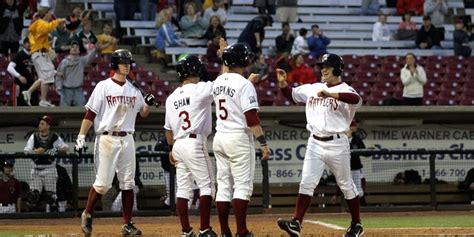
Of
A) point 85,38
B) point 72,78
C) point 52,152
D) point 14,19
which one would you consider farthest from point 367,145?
point 14,19

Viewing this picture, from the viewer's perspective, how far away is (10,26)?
67.0 feet

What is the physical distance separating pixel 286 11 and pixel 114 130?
1133cm

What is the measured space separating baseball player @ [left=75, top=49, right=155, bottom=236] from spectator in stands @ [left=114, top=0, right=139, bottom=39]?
30.6 feet

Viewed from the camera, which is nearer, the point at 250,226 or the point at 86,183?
the point at 250,226

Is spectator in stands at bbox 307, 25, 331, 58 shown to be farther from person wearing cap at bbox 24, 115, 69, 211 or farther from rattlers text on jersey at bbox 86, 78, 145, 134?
rattlers text on jersey at bbox 86, 78, 145, 134

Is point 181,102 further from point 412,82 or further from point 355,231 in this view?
point 412,82

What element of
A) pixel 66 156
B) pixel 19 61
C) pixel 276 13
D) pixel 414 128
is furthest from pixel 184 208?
pixel 276 13

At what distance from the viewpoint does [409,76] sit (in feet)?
66.9

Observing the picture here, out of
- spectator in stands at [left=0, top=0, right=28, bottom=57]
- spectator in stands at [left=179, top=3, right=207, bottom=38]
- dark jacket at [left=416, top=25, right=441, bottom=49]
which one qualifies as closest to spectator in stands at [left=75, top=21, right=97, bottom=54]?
A: spectator in stands at [left=0, top=0, right=28, bottom=57]

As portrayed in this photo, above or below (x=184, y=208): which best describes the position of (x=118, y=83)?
above

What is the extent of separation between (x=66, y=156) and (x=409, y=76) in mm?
6793

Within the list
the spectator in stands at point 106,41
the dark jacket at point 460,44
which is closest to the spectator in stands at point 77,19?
the spectator in stands at point 106,41

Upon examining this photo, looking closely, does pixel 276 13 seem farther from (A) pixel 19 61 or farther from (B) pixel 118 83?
(B) pixel 118 83

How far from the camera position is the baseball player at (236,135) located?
11.5 m
